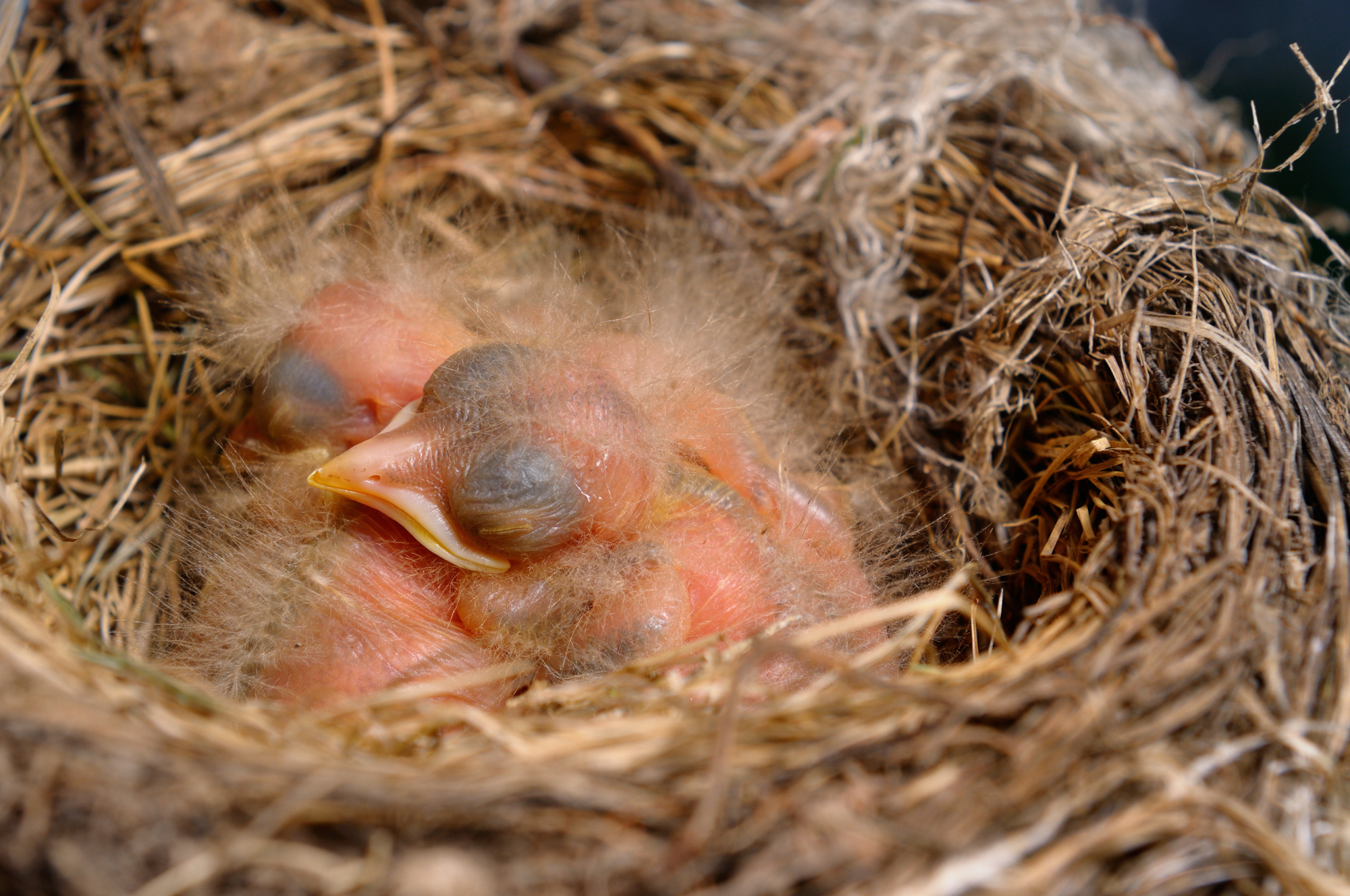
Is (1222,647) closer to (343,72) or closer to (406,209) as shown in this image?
(406,209)

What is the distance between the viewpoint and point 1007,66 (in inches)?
56.2

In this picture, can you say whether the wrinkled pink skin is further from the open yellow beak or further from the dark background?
the dark background

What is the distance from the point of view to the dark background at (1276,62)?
4.68 feet

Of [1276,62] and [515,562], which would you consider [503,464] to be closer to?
[515,562]

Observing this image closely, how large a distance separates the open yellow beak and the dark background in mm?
1326

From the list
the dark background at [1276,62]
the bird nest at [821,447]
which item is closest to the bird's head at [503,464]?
the bird nest at [821,447]

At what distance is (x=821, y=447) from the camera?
4.02 ft

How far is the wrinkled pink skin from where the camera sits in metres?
0.94

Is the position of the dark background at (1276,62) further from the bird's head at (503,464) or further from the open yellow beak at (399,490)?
the open yellow beak at (399,490)

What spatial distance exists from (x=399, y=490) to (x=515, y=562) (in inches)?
6.0

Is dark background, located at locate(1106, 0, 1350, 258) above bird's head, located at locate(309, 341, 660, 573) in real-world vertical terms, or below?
above

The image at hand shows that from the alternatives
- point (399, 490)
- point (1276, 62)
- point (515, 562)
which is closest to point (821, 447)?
point (515, 562)

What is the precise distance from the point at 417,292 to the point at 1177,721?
3.30ft

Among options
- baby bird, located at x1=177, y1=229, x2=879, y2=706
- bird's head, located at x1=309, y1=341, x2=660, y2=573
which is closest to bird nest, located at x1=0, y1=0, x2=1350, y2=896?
baby bird, located at x1=177, y1=229, x2=879, y2=706
